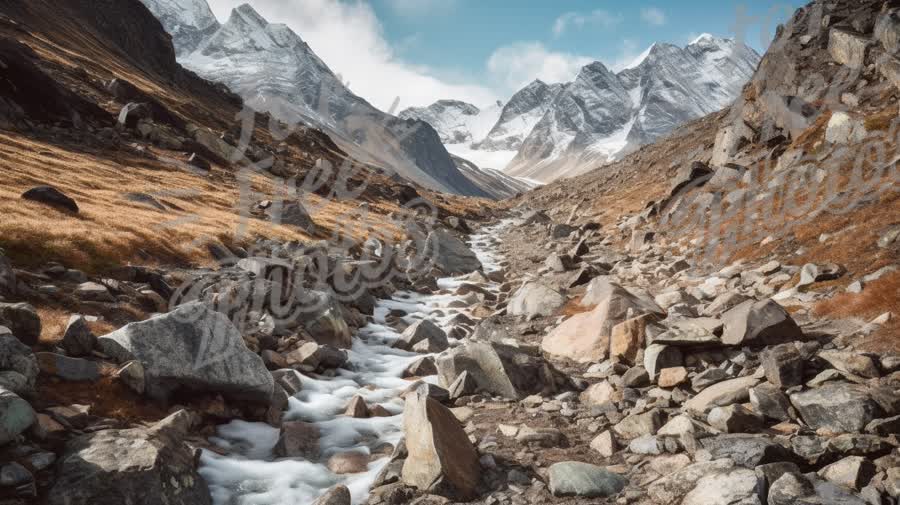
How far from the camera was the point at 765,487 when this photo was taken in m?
6.93

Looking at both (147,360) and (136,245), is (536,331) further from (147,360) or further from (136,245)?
(136,245)

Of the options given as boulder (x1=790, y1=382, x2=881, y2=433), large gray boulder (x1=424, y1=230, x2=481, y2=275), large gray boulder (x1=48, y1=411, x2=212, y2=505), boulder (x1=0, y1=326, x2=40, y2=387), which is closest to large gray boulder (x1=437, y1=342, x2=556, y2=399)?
boulder (x1=790, y1=382, x2=881, y2=433)

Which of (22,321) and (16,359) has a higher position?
(16,359)

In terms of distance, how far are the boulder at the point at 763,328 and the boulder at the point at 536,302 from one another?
9565 mm

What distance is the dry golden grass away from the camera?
1680 centimetres

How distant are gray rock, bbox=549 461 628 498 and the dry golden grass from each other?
1599cm

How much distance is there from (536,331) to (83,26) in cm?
14558

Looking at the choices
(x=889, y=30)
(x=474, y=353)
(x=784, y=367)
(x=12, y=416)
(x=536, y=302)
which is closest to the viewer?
(x=12, y=416)

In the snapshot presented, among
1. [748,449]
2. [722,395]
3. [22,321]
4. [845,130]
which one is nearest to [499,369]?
[722,395]

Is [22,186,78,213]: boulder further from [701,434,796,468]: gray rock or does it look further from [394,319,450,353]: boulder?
[701,434,796,468]: gray rock

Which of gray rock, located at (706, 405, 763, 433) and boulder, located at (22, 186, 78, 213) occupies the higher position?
gray rock, located at (706, 405, 763, 433)

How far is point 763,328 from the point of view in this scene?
11508mm

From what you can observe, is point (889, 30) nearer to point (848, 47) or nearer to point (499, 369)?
point (848, 47)

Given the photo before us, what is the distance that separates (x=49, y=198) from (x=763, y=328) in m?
28.8
